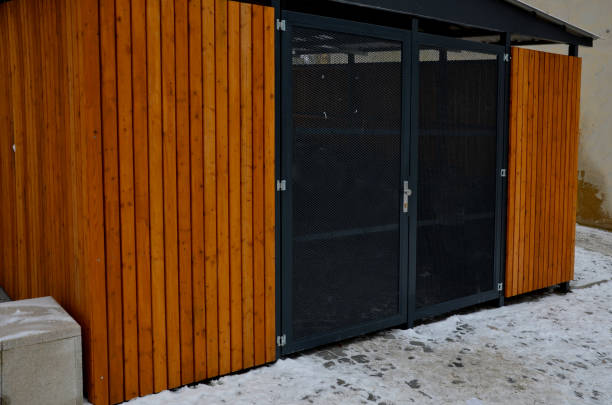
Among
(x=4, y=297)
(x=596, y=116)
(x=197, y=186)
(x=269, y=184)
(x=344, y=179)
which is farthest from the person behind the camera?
Result: (x=596, y=116)

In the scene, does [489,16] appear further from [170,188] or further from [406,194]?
[170,188]

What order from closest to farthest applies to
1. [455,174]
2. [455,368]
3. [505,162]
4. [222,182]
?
1. [222,182]
2. [455,368]
3. [455,174]
4. [505,162]

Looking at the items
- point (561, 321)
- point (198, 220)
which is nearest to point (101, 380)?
point (198, 220)

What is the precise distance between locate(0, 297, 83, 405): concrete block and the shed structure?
134 millimetres

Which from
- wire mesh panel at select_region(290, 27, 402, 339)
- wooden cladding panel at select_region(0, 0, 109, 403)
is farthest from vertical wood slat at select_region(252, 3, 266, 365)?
wooden cladding panel at select_region(0, 0, 109, 403)

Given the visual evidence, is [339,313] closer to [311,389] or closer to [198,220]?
[311,389]

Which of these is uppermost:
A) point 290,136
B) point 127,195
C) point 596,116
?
point 596,116

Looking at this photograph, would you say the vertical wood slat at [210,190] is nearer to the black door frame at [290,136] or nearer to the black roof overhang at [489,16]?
the black door frame at [290,136]

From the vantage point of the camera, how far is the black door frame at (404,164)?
4027 millimetres

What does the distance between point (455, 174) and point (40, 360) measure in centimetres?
363

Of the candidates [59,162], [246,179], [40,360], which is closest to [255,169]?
[246,179]

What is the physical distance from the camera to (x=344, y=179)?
4.38 m

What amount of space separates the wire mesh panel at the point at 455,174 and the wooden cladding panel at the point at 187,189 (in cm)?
158

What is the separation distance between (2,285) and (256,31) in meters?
3.84
